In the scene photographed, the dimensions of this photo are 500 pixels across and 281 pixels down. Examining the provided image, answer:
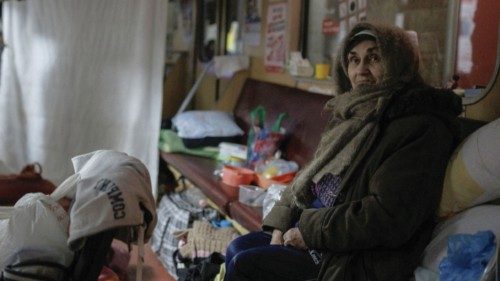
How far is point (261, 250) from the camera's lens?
1.97 m

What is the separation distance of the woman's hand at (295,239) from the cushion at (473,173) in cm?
52

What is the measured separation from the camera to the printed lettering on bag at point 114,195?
157 centimetres

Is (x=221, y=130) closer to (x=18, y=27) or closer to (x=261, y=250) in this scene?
(x=18, y=27)

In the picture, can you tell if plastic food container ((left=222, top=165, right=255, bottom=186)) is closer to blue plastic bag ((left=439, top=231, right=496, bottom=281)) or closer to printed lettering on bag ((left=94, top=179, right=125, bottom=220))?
printed lettering on bag ((left=94, top=179, right=125, bottom=220))

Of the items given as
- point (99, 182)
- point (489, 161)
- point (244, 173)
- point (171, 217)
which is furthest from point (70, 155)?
point (489, 161)

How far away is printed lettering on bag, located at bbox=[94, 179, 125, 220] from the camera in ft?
5.15

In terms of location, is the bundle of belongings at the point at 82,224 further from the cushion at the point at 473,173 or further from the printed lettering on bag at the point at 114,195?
the cushion at the point at 473,173

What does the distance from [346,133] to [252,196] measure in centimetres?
110

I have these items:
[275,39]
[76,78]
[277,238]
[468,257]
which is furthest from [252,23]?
[468,257]

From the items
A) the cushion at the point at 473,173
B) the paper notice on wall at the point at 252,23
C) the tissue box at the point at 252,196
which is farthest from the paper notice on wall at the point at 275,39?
the cushion at the point at 473,173

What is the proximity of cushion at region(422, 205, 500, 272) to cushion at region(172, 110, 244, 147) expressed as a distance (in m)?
2.47

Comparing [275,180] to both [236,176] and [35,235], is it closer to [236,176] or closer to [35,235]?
[236,176]

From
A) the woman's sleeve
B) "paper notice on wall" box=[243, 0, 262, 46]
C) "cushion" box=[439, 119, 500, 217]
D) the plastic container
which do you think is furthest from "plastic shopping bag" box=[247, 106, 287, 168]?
"cushion" box=[439, 119, 500, 217]

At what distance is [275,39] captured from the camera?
399 centimetres
